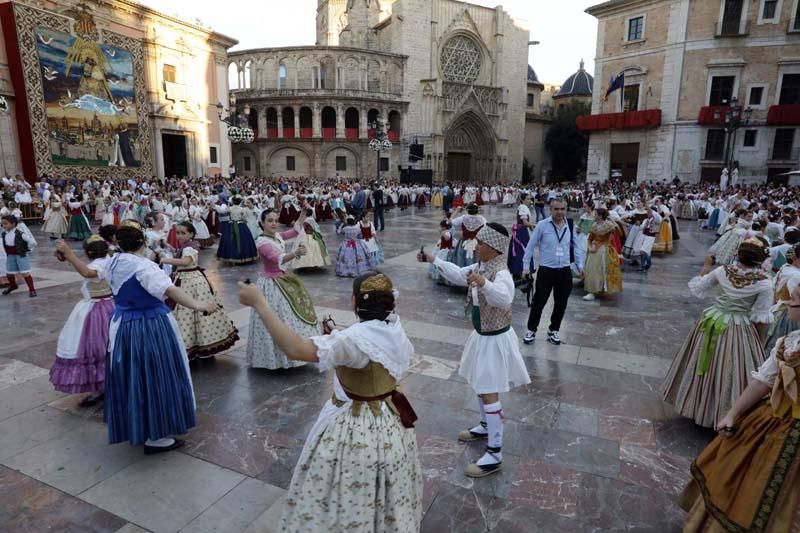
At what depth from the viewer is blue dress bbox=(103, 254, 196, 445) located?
342cm

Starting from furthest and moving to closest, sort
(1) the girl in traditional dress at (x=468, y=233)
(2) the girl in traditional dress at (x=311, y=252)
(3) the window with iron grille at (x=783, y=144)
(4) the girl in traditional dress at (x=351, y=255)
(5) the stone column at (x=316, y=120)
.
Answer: (5) the stone column at (x=316, y=120)
(3) the window with iron grille at (x=783, y=144)
(2) the girl in traditional dress at (x=311, y=252)
(4) the girl in traditional dress at (x=351, y=255)
(1) the girl in traditional dress at (x=468, y=233)

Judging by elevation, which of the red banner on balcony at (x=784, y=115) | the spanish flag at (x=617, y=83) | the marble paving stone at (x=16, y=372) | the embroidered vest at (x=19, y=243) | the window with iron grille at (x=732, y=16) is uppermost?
the window with iron grille at (x=732, y=16)

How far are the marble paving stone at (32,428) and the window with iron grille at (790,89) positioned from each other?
3576 cm

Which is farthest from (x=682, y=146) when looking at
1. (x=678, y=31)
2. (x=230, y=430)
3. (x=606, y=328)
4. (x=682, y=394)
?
(x=230, y=430)

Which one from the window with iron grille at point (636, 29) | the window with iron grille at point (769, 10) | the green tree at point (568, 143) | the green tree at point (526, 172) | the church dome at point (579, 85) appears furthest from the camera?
the church dome at point (579, 85)

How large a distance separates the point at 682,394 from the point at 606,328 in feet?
9.36

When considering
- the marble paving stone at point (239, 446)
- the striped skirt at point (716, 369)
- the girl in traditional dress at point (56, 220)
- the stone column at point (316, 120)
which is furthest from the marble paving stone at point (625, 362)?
the stone column at point (316, 120)

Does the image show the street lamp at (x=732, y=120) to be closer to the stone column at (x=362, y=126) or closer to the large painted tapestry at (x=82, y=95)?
the stone column at (x=362, y=126)

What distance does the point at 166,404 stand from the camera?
11.9ft

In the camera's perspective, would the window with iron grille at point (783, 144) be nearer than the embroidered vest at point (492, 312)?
No

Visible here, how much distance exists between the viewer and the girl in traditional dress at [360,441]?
2.21m

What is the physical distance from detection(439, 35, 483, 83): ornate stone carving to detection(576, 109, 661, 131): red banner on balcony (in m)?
12.2

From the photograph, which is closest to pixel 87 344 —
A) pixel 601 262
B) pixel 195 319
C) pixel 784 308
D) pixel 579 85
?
pixel 195 319

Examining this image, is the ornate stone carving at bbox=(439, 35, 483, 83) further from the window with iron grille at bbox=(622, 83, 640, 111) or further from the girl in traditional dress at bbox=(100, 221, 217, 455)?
the girl in traditional dress at bbox=(100, 221, 217, 455)
